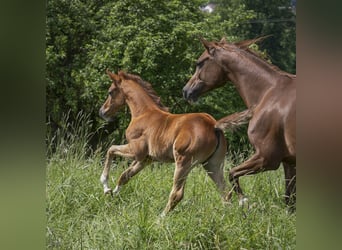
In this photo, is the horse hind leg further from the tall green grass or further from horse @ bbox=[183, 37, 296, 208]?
horse @ bbox=[183, 37, 296, 208]

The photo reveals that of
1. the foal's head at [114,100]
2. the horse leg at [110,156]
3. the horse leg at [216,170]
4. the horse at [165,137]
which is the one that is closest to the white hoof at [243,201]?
the horse at [165,137]

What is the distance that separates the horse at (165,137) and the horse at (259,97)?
136 millimetres

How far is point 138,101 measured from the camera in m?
4.13

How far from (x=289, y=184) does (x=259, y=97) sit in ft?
1.94

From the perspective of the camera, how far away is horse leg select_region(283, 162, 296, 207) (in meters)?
3.28

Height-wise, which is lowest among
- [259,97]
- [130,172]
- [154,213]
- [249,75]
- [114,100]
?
[154,213]

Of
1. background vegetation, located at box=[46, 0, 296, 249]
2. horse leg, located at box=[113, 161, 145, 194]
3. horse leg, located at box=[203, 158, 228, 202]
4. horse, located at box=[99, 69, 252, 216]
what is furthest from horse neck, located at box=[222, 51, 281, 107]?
horse leg, located at box=[113, 161, 145, 194]

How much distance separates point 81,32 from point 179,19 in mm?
1046

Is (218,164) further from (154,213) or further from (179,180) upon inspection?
(154,213)

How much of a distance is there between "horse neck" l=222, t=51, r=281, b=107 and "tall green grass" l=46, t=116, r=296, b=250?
21.4 inches

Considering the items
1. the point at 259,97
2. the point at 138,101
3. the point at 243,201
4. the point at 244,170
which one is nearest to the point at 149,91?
the point at 138,101
